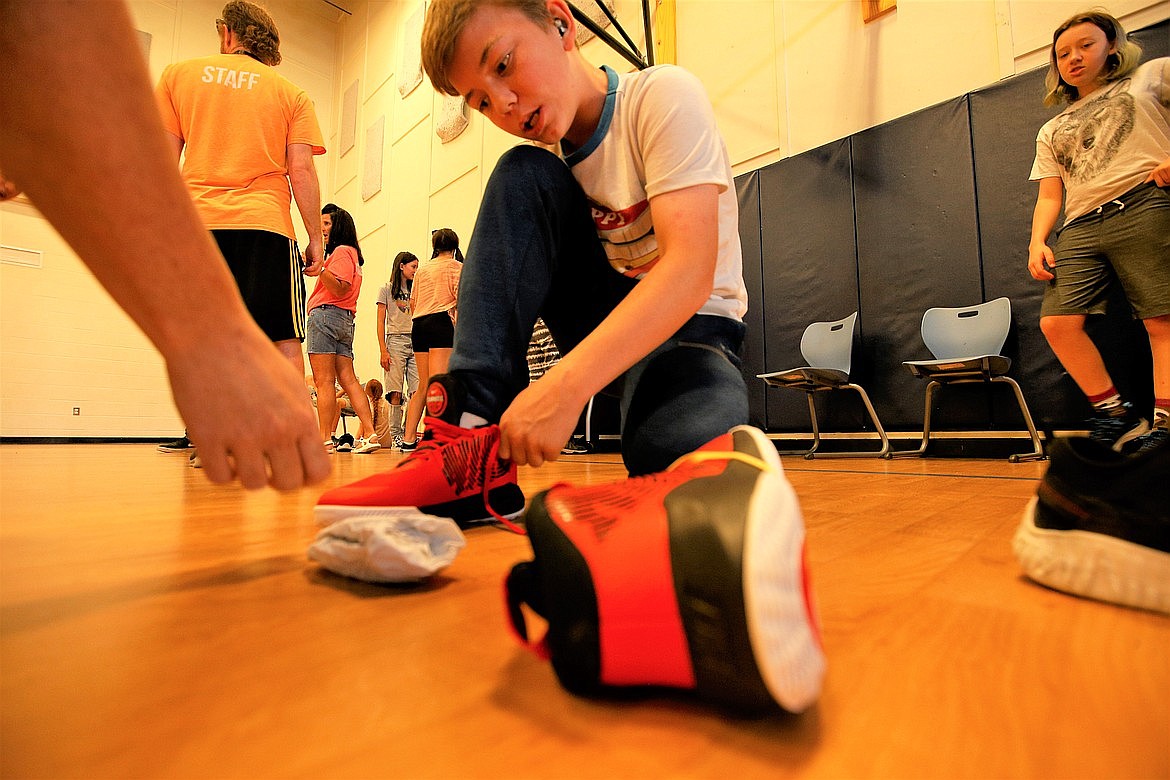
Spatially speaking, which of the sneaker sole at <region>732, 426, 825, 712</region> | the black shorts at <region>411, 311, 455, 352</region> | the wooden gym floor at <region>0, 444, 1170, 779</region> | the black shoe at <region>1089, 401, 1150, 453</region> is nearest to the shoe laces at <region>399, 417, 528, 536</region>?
the wooden gym floor at <region>0, 444, 1170, 779</region>

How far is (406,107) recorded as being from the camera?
6.37 metres

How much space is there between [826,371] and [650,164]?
2185mm

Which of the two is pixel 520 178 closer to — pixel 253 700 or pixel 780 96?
pixel 253 700

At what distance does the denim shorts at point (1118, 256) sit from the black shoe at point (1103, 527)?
5.91 ft

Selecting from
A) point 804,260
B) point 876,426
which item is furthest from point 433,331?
point 876,426

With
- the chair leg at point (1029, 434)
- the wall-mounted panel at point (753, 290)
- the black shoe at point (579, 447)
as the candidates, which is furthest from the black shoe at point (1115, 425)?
the black shoe at point (579, 447)

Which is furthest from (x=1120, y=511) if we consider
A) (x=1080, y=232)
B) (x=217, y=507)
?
(x=1080, y=232)

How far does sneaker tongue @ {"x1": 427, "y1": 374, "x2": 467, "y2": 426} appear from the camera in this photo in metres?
0.72

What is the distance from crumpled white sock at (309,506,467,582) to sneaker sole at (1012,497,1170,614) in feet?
1.52

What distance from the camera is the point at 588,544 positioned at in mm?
287

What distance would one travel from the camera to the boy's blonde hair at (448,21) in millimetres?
733

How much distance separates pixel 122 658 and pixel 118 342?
717 cm

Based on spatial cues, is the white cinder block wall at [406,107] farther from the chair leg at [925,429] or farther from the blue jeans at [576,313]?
the blue jeans at [576,313]

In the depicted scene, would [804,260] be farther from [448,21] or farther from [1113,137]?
[448,21]
